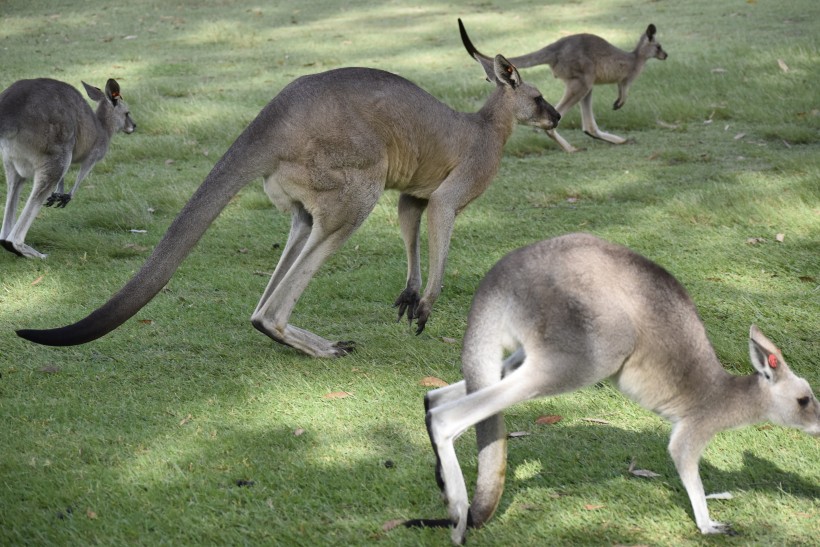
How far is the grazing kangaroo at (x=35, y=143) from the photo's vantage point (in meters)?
6.14

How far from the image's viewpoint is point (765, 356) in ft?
10.5

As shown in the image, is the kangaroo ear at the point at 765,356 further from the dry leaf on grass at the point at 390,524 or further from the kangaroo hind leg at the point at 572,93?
the kangaroo hind leg at the point at 572,93

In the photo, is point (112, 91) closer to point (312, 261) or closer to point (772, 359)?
point (312, 261)

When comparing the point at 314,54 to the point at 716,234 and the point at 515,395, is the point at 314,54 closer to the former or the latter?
the point at 716,234

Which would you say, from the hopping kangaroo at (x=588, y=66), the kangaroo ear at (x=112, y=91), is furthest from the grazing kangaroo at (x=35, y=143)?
the hopping kangaroo at (x=588, y=66)

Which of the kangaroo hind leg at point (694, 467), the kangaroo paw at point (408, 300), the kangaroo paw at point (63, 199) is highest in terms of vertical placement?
the kangaroo hind leg at point (694, 467)

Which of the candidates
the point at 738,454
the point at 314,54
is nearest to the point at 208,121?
the point at 314,54

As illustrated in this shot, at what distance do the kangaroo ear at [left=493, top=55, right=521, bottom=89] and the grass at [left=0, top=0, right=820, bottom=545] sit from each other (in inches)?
45.1

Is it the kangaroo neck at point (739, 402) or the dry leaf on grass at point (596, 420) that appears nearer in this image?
the kangaroo neck at point (739, 402)

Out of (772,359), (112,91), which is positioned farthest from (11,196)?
(772,359)

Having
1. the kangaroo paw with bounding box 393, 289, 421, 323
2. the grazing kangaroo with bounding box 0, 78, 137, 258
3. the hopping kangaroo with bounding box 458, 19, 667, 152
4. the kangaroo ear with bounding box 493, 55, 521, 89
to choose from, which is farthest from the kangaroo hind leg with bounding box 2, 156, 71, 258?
the hopping kangaroo with bounding box 458, 19, 667, 152

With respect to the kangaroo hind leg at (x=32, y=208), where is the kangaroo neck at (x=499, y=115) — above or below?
above

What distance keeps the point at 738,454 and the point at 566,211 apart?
131 inches

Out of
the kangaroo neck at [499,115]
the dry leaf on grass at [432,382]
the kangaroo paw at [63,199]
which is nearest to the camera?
the dry leaf on grass at [432,382]
